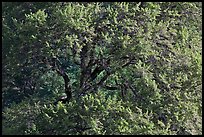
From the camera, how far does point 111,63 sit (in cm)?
1201

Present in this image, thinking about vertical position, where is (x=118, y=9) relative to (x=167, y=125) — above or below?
above

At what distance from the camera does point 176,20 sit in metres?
13.1

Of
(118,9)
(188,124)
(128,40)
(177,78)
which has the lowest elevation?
(188,124)

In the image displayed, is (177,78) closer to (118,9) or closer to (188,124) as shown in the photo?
(188,124)

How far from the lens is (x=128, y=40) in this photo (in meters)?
11.8

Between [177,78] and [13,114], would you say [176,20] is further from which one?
[13,114]

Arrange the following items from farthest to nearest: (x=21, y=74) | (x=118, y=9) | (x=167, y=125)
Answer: (x=21, y=74) → (x=118, y=9) → (x=167, y=125)

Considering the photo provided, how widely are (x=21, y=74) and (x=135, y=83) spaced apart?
3.02 meters

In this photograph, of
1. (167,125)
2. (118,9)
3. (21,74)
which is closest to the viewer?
(167,125)

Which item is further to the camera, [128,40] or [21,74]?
[21,74]

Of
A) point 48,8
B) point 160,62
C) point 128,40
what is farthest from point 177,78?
point 48,8

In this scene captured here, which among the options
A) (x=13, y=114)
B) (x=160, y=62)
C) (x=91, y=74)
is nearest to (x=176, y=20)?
(x=160, y=62)

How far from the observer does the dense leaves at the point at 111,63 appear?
37.8 ft

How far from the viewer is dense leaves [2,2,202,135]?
1151cm
